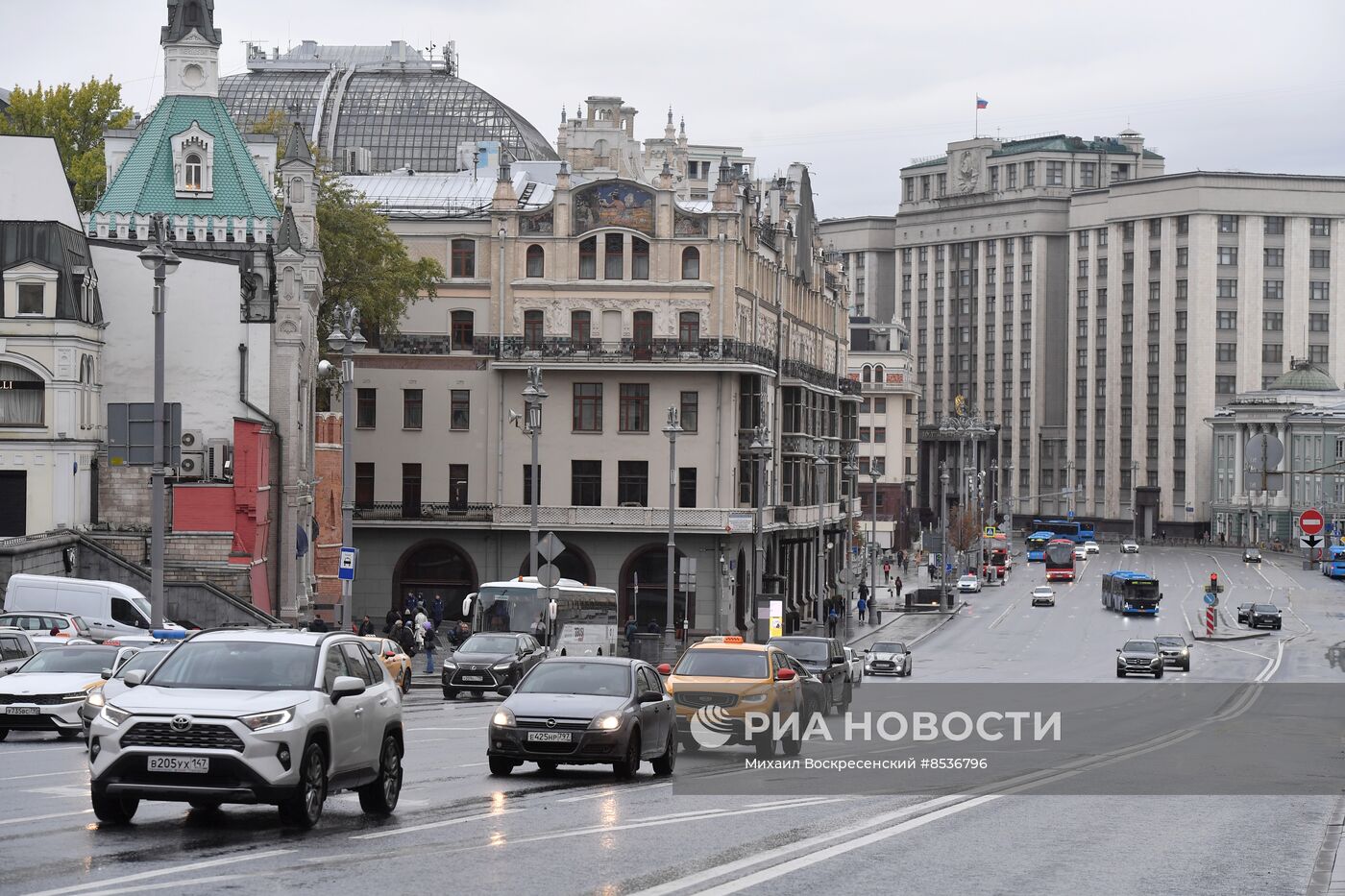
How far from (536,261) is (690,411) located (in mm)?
8016

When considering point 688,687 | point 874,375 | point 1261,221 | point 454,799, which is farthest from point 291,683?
point 1261,221

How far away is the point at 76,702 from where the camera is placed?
25.9 metres

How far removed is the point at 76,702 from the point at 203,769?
12530 mm

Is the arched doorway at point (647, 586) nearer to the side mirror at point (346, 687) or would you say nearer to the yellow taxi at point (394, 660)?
the yellow taxi at point (394, 660)

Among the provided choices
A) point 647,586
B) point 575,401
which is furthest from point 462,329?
point 647,586

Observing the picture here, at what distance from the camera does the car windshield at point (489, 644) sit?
1631 inches

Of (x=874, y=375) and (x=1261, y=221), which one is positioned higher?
(x=1261, y=221)

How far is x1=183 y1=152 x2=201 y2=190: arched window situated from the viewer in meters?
58.5

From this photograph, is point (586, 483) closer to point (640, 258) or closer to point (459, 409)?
point (459, 409)

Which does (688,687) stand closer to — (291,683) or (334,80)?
(291,683)

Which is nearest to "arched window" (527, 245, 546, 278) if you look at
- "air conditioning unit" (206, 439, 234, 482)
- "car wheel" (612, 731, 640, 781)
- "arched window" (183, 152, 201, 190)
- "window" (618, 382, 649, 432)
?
"window" (618, 382, 649, 432)

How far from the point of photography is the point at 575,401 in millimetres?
74438

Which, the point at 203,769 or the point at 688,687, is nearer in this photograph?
the point at 203,769

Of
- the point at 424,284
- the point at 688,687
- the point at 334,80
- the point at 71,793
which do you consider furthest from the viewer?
the point at 334,80
